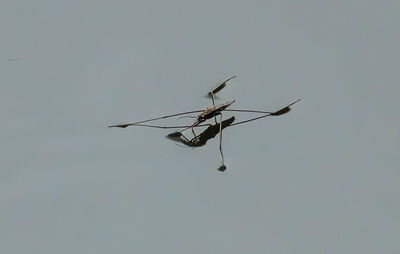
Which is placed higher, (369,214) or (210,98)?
(210,98)

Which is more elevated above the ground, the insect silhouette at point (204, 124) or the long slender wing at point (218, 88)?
the long slender wing at point (218, 88)

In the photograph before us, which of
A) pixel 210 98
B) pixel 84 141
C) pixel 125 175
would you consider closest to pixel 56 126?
pixel 84 141

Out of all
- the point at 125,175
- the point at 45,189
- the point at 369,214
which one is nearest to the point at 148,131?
the point at 125,175

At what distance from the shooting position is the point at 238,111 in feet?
7.89

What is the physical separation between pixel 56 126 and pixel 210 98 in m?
0.47

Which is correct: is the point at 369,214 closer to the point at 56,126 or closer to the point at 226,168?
the point at 226,168

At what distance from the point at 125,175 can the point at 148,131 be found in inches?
6.4

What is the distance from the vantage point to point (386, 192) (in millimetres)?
2270

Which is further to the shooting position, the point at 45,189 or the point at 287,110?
the point at 287,110

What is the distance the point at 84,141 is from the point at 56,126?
0.10 metres

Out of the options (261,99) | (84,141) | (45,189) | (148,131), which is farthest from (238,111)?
(45,189)

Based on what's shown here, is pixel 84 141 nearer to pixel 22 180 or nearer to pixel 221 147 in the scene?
pixel 22 180

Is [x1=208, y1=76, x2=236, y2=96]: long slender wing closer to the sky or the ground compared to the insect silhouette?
closer to the sky

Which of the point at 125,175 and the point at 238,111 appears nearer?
the point at 125,175
